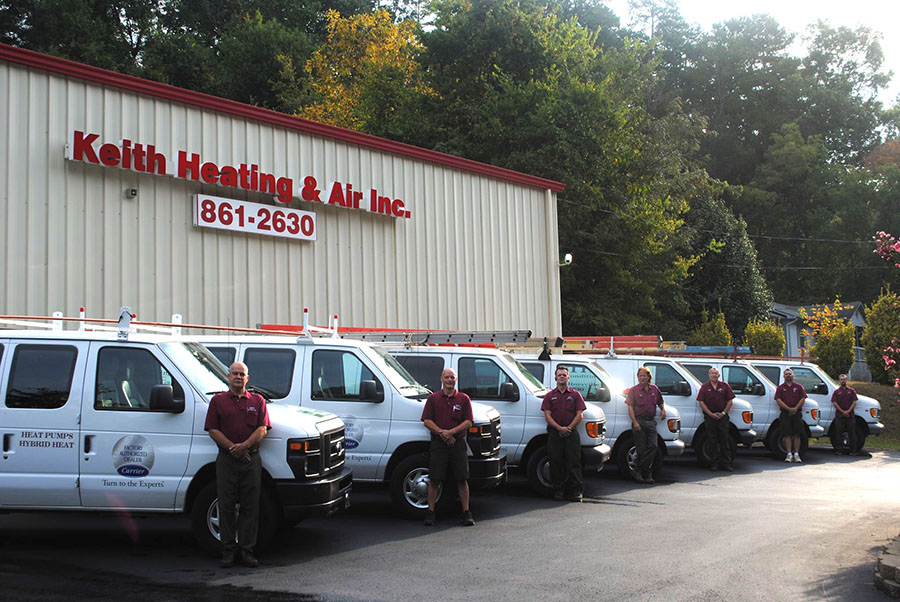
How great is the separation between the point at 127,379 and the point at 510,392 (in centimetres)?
531

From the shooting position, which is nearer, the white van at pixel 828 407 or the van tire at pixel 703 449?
the van tire at pixel 703 449

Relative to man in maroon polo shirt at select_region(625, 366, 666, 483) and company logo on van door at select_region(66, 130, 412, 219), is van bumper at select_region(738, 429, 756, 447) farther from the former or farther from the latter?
company logo on van door at select_region(66, 130, 412, 219)

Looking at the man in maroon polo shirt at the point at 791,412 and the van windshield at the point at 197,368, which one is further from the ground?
the van windshield at the point at 197,368

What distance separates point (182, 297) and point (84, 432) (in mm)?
7075

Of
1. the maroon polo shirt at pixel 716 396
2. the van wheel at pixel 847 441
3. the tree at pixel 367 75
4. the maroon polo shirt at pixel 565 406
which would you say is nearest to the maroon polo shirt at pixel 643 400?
the maroon polo shirt at pixel 565 406

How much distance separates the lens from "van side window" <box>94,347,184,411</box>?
7.69m

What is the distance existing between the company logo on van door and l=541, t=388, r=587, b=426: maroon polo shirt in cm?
758

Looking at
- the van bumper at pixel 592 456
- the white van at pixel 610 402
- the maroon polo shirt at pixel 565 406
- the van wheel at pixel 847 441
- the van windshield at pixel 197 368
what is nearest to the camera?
the van windshield at pixel 197 368

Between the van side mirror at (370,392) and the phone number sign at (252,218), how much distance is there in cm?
654

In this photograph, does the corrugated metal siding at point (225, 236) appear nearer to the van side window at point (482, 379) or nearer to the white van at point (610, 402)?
the white van at point (610, 402)

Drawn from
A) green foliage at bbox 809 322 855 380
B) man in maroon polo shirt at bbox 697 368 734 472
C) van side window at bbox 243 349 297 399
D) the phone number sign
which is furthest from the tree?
van side window at bbox 243 349 297 399

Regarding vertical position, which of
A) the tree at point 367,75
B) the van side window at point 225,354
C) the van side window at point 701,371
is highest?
the tree at point 367,75

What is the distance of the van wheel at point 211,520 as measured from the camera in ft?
24.7

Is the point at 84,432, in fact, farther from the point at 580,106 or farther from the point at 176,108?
the point at 580,106
